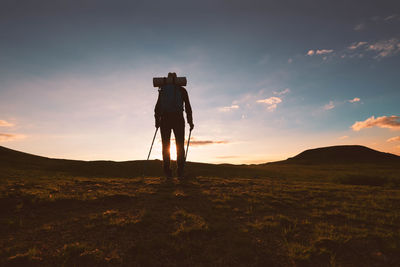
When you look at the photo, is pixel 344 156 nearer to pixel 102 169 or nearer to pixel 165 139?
pixel 102 169

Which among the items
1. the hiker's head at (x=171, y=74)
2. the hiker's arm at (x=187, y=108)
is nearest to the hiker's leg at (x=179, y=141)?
the hiker's arm at (x=187, y=108)

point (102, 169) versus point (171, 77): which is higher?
point (171, 77)

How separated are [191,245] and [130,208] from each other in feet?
9.04

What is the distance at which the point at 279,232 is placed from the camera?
197 inches

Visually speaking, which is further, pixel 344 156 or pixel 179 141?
pixel 344 156

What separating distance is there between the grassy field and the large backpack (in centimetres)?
481

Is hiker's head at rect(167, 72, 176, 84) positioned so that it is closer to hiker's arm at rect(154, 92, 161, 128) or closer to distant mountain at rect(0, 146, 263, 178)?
hiker's arm at rect(154, 92, 161, 128)

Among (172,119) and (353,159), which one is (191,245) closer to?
(172,119)

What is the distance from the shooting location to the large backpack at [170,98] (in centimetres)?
1115

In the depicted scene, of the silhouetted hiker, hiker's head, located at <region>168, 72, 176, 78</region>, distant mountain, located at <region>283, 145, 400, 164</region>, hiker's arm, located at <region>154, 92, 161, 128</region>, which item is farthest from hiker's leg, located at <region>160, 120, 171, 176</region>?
distant mountain, located at <region>283, 145, 400, 164</region>

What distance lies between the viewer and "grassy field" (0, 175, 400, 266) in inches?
154

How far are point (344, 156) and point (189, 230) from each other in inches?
4782

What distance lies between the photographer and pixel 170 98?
1123 cm

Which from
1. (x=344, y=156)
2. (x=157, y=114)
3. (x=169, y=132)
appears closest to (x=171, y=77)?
(x=157, y=114)
